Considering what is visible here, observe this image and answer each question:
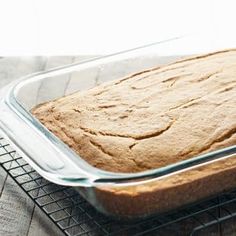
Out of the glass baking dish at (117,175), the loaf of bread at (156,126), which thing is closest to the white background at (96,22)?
the loaf of bread at (156,126)

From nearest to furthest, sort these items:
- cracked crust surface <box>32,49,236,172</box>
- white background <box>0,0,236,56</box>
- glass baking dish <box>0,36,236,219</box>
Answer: glass baking dish <box>0,36,236,219</box>, cracked crust surface <box>32,49,236,172</box>, white background <box>0,0,236,56</box>

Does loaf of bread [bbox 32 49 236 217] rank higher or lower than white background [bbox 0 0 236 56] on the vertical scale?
higher

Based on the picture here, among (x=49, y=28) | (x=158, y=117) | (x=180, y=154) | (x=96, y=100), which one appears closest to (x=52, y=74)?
(x=96, y=100)

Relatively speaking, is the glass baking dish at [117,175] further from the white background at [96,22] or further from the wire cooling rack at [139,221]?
the white background at [96,22]

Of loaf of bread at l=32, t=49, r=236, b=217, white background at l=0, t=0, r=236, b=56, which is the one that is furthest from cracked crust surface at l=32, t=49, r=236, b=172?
white background at l=0, t=0, r=236, b=56

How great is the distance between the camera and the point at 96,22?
2637mm

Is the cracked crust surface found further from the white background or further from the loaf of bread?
the white background

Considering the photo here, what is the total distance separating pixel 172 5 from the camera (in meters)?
2.70

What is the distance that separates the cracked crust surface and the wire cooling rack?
0.10 meters

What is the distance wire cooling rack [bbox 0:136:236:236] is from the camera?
1071 mm

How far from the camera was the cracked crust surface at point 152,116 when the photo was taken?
111 centimetres

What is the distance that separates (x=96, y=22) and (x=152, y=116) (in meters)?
1.49

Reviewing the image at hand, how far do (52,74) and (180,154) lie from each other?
1.68ft

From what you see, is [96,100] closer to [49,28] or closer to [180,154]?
[180,154]
